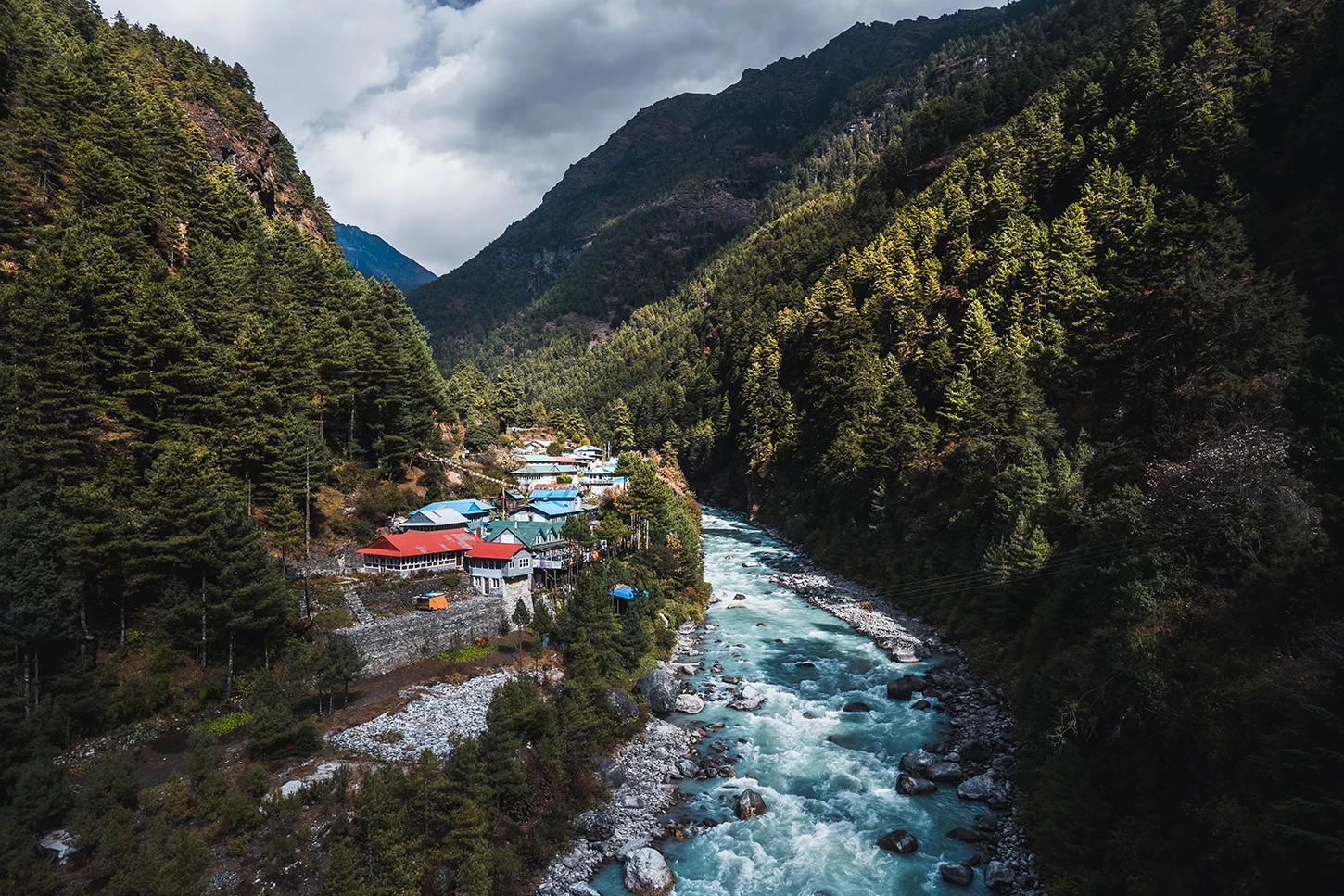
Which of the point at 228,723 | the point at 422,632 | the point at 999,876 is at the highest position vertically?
the point at 422,632

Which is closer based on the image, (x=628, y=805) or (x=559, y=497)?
(x=628, y=805)

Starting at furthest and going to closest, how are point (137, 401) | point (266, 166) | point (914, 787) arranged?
point (266, 166), point (137, 401), point (914, 787)

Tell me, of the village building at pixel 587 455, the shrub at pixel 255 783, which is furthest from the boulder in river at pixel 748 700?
the village building at pixel 587 455

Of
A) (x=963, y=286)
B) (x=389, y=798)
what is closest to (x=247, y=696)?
(x=389, y=798)

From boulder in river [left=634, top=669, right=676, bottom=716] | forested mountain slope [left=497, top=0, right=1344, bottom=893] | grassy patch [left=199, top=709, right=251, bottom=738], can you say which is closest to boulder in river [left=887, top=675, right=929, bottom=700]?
forested mountain slope [left=497, top=0, right=1344, bottom=893]

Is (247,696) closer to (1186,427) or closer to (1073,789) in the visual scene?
(1073,789)

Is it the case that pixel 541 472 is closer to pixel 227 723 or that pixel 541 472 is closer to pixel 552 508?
pixel 552 508

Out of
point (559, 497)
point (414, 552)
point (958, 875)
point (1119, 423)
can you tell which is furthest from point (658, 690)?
point (1119, 423)
